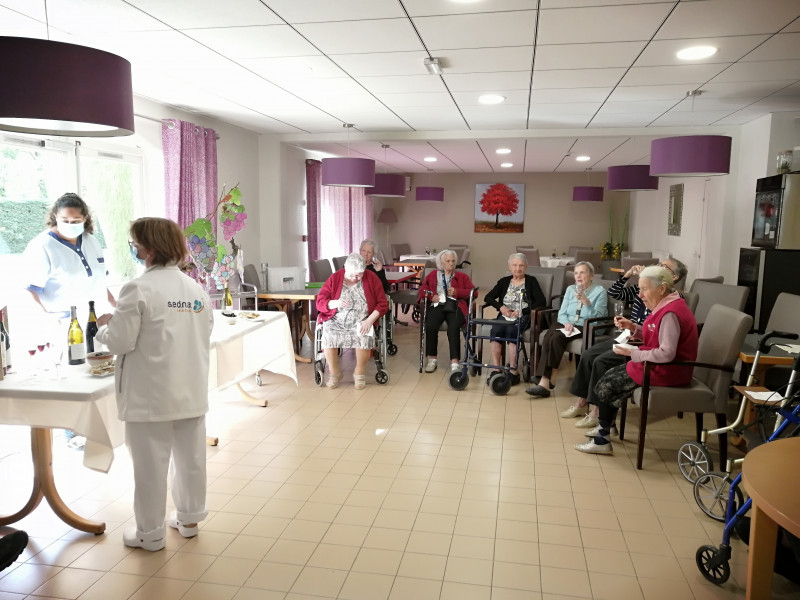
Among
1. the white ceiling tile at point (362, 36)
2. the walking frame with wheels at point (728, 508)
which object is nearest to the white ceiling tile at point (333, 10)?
the white ceiling tile at point (362, 36)

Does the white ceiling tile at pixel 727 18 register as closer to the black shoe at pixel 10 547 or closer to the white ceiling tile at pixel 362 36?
the white ceiling tile at pixel 362 36

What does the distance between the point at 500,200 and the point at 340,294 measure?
30.2ft

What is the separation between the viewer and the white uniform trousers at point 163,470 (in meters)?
2.60

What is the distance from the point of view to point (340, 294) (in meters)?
5.35

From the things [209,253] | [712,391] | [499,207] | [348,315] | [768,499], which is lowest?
[712,391]

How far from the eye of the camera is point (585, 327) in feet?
15.9

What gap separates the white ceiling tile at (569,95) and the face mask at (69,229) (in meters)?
3.52

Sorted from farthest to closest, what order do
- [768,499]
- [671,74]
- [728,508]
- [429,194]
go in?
[429,194] → [671,74] → [728,508] → [768,499]

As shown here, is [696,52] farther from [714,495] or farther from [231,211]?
[231,211]

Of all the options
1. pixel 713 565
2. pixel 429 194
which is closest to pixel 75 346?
pixel 713 565

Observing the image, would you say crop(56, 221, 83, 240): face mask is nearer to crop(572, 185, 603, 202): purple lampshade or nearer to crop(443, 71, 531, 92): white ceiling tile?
crop(443, 71, 531, 92): white ceiling tile

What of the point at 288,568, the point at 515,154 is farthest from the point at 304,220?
the point at 288,568

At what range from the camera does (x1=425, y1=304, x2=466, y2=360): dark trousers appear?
5.89 meters

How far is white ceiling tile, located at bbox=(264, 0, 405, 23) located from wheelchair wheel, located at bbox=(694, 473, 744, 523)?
275 cm
